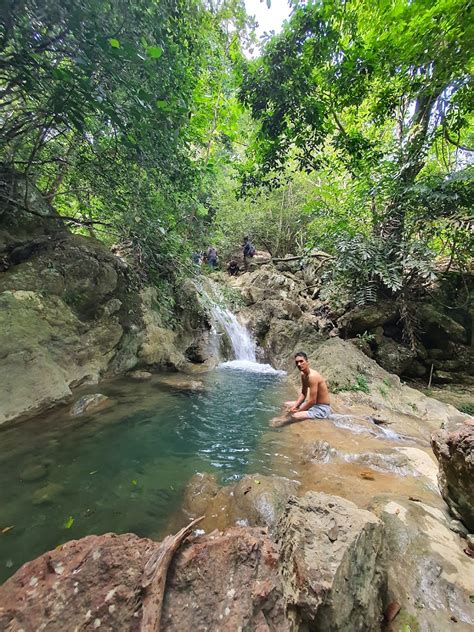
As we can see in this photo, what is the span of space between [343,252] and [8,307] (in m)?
7.66

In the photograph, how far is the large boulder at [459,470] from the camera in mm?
2422

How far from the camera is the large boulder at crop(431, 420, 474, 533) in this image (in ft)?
7.95

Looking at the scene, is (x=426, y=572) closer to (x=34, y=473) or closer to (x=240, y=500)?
(x=240, y=500)

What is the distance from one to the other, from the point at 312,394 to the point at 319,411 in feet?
1.12

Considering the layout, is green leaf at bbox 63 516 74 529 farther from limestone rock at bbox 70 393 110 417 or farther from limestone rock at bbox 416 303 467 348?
limestone rock at bbox 416 303 467 348

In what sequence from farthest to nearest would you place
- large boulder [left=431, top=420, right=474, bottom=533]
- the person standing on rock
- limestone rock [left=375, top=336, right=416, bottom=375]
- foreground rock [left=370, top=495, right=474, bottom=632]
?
the person standing on rock, limestone rock [left=375, top=336, right=416, bottom=375], large boulder [left=431, top=420, right=474, bottom=533], foreground rock [left=370, top=495, right=474, bottom=632]

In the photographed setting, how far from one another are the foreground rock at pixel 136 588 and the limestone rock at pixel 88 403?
3646mm

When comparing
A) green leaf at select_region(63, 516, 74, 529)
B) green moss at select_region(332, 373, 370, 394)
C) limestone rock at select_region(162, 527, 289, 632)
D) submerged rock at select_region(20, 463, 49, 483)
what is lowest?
green moss at select_region(332, 373, 370, 394)

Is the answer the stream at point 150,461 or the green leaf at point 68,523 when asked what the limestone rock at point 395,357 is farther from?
the green leaf at point 68,523

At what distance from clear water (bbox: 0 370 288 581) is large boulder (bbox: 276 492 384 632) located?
5.03 ft

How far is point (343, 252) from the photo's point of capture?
8008 millimetres

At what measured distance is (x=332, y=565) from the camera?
4.98 feet

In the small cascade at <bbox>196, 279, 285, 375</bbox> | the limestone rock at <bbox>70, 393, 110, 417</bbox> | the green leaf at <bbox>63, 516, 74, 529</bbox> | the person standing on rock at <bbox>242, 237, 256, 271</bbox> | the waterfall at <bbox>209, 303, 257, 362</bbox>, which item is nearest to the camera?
the green leaf at <bbox>63, 516, 74, 529</bbox>

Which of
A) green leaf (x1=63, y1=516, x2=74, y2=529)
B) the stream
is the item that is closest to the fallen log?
the stream
